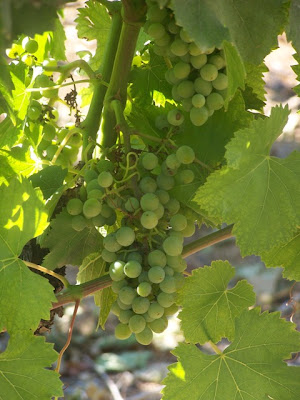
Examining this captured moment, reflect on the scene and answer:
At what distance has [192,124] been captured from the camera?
2.45 ft

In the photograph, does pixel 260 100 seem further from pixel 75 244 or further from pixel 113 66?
pixel 75 244

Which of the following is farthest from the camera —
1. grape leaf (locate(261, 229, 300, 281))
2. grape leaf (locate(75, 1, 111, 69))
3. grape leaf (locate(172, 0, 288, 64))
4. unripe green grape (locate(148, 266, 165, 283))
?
grape leaf (locate(75, 1, 111, 69))

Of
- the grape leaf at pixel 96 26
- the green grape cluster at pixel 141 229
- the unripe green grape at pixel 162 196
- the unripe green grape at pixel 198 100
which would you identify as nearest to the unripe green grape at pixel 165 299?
the green grape cluster at pixel 141 229

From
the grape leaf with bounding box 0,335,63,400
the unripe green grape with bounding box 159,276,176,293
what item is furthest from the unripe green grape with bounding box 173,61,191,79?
the grape leaf with bounding box 0,335,63,400

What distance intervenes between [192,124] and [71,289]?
0.78 feet

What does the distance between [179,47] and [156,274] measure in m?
0.23

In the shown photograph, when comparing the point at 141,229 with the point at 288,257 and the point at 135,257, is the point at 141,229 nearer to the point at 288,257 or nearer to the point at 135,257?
the point at 135,257

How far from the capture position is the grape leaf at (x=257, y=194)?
66cm

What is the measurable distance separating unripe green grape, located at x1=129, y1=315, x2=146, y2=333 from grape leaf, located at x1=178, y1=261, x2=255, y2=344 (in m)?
0.08

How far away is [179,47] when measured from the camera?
24.8 inches

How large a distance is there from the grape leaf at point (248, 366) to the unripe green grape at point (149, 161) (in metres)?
0.20

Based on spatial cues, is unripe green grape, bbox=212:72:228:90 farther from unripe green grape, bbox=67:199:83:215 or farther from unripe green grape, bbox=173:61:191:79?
unripe green grape, bbox=67:199:83:215

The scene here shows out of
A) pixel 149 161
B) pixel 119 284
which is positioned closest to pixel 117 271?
pixel 119 284

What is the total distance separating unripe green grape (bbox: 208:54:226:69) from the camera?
64cm
